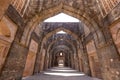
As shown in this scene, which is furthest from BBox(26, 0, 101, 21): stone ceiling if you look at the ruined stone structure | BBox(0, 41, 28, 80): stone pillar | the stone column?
BBox(0, 41, 28, 80): stone pillar

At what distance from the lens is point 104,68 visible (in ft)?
17.7

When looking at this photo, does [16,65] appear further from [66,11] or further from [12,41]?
[66,11]

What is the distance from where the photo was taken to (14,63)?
16.0 ft

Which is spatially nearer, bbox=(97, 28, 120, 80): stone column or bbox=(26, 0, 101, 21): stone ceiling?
bbox=(97, 28, 120, 80): stone column

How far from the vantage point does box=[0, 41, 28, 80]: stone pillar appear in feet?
14.2

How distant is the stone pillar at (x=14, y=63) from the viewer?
4320 mm

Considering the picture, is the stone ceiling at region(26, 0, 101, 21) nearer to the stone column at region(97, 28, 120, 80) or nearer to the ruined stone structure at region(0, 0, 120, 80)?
the ruined stone structure at region(0, 0, 120, 80)

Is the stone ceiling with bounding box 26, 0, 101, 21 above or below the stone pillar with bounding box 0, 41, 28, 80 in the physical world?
above

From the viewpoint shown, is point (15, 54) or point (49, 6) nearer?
point (15, 54)

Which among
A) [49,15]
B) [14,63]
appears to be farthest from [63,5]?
[14,63]

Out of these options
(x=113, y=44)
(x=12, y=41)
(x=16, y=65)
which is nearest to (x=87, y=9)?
(x=113, y=44)

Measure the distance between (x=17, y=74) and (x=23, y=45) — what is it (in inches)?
59.2

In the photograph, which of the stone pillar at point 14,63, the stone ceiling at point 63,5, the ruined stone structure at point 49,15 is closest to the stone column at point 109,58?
the ruined stone structure at point 49,15

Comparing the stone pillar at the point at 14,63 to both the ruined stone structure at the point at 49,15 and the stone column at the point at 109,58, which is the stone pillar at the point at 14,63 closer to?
the ruined stone structure at the point at 49,15
